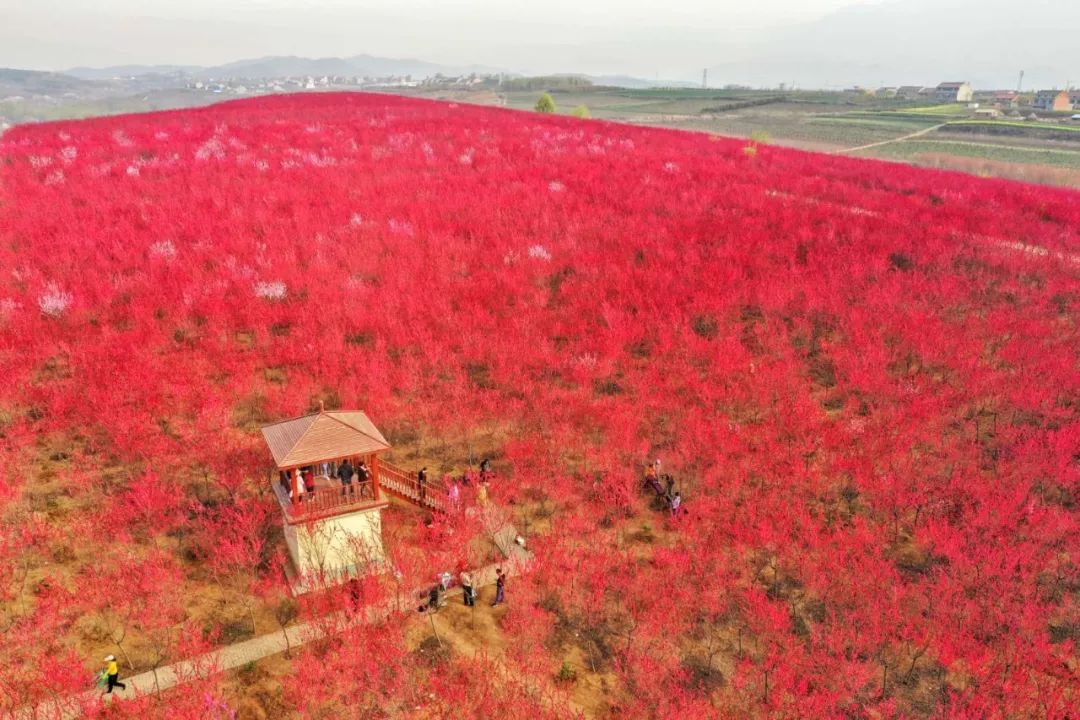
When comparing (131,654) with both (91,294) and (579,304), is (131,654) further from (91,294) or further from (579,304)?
(579,304)

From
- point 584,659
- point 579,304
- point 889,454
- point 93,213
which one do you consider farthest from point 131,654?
point 93,213

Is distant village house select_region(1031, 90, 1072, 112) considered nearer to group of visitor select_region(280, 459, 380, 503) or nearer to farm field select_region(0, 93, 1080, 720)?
farm field select_region(0, 93, 1080, 720)

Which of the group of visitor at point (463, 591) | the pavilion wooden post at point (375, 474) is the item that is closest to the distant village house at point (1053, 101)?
the group of visitor at point (463, 591)

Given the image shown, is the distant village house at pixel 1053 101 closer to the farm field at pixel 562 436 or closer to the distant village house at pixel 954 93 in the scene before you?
the distant village house at pixel 954 93

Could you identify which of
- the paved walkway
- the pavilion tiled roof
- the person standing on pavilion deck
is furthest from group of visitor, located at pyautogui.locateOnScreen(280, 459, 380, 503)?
Answer: the paved walkway

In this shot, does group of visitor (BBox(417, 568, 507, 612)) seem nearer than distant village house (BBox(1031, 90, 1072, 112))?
Yes
